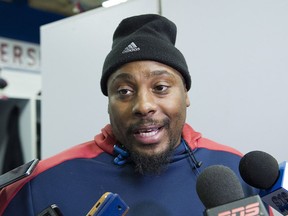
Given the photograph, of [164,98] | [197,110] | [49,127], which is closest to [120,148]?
[164,98]

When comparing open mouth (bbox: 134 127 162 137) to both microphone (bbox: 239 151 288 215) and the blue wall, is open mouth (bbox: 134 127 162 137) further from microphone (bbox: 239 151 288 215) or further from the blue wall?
the blue wall

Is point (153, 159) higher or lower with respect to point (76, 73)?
lower

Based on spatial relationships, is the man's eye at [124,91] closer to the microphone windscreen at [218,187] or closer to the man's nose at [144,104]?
the man's nose at [144,104]

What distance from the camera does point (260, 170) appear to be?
0.75 metres

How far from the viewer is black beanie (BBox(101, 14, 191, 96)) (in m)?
0.99

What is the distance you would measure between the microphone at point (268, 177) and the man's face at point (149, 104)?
241 mm

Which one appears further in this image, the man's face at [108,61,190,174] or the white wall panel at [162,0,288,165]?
the white wall panel at [162,0,288,165]

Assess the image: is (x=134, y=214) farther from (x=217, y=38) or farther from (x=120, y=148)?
(x=217, y=38)

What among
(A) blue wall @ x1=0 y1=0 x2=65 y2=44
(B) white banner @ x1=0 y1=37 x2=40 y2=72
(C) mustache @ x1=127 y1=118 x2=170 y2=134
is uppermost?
(A) blue wall @ x1=0 y1=0 x2=65 y2=44

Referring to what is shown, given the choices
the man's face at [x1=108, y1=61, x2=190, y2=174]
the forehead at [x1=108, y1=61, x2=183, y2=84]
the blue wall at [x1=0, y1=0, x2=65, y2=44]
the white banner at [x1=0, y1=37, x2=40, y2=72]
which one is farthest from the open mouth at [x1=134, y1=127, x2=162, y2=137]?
the blue wall at [x1=0, y1=0, x2=65, y2=44]

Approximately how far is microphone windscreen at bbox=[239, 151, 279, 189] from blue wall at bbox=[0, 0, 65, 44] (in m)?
3.21

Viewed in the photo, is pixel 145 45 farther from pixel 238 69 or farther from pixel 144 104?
pixel 238 69

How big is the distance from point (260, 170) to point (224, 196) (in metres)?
0.18

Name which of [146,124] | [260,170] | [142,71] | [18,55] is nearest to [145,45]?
[142,71]
